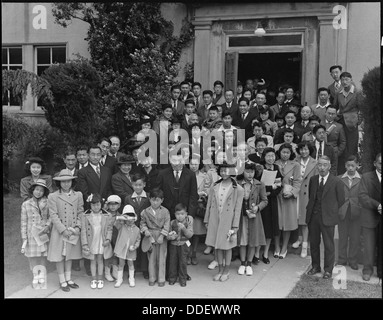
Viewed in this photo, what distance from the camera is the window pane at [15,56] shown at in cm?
1091

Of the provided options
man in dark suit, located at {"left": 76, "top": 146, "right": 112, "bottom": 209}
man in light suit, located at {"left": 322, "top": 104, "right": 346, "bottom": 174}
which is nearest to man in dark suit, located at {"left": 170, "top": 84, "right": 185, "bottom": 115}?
man in dark suit, located at {"left": 76, "top": 146, "right": 112, "bottom": 209}

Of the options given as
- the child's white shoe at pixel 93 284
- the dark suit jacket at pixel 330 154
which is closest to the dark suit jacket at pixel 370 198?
the dark suit jacket at pixel 330 154

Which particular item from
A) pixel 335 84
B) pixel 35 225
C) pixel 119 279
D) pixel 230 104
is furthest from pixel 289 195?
pixel 35 225

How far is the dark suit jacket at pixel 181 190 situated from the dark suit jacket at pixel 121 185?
364 mm

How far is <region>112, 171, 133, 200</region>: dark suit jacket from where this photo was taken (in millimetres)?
5719

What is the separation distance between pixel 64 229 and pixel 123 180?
95cm

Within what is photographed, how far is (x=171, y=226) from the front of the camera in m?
5.42

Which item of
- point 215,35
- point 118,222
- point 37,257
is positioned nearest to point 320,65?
point 215,35

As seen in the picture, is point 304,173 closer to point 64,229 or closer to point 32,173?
point 64,229

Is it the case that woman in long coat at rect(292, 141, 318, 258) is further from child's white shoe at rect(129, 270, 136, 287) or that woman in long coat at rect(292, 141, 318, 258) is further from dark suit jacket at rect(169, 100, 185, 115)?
dark suit jacket at rect(169, 100, 185, 115)

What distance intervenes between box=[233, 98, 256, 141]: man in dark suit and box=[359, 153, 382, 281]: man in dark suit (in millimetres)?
2298

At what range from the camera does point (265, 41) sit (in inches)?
357

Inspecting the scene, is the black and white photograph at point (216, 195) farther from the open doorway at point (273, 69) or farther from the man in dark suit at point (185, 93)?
the open doorway at point (273, 69)
